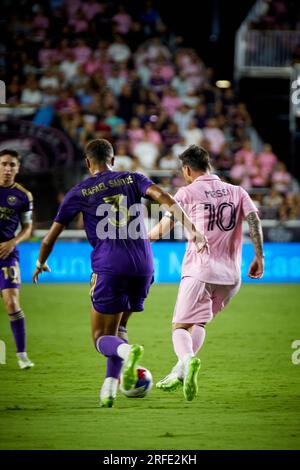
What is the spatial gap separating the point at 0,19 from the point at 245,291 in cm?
1027

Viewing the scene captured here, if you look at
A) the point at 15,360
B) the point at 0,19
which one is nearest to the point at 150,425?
the point at 15,360

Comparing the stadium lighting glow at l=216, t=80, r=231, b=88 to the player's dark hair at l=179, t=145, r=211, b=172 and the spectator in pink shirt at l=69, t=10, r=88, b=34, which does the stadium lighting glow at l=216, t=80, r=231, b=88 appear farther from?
the player's dark hair at l=179, t=145, r=211, b=172

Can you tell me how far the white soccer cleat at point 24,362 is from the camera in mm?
9422

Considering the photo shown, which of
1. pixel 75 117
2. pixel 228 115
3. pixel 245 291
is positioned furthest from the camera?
pixel 228 115

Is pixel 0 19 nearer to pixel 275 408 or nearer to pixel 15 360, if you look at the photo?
pixel 15 360

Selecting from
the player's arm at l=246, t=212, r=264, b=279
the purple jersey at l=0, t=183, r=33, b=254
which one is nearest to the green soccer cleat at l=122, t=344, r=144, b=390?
the player's arm at l=246, t=212, r=264, b=279

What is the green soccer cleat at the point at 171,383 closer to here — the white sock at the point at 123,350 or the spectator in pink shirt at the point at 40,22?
the white sock at the point at 123,350

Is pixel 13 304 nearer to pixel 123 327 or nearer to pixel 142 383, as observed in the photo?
pixel 123 327

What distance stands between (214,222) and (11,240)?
276 centimetres

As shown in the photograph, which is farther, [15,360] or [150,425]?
[15,360]

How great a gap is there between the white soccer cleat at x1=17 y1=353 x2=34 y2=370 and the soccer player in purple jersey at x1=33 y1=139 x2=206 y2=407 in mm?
2377

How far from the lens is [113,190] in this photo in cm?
710

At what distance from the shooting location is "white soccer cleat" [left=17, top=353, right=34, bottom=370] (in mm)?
9422
